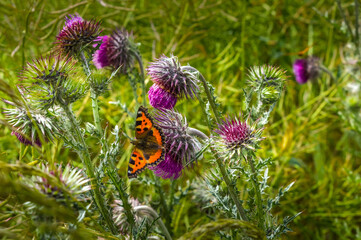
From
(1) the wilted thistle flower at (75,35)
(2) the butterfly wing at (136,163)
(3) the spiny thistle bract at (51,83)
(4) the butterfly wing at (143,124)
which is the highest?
(1) the wilted thistle flower at (75,35)

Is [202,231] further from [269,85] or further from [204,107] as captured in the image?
[269,85]

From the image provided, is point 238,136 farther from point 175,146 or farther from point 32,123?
point 32,123

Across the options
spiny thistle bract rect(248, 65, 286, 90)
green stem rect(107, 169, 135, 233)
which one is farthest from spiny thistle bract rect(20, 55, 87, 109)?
spiny thistle bract rect(248, 65, 286, 90)

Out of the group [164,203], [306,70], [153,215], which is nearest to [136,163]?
[153,215]

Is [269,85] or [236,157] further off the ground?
[269,85]

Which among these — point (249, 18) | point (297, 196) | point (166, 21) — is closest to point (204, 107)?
point (297, 196)

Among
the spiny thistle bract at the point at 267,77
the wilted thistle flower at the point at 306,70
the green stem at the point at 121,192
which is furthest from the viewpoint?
the wilted thistle flower at the point at 306,70

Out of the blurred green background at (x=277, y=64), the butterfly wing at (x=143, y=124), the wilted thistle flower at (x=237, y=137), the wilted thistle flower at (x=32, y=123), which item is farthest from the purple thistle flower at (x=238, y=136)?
the wilted thistle flower at (x=32, y=123)

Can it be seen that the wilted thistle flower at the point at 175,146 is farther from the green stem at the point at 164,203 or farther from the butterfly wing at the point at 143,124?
the green stem at the point at 164,203
